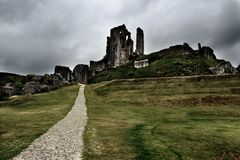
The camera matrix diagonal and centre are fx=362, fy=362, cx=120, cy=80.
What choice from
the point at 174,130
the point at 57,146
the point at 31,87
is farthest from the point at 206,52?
the point at 57,146

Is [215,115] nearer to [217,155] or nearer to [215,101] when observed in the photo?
[215,101]

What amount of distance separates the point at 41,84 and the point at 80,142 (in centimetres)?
12612

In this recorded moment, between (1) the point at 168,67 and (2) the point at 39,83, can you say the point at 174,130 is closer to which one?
(1) the point at 168,67

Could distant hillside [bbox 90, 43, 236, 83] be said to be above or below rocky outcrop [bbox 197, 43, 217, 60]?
below

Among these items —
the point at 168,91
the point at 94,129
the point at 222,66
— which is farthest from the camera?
the point at 222,66

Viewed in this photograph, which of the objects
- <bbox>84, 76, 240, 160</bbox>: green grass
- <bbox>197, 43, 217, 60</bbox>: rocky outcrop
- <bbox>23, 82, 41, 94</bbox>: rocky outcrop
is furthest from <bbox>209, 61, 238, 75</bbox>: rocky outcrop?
<bbox>23, 82, 41, 94</bbox>: rocky outcrop

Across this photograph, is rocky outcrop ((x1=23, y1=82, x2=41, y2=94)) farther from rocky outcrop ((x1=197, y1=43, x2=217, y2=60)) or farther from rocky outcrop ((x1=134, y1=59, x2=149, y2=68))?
rocky outcrop ((x1=197, y1=43, x2=217, y2=60))

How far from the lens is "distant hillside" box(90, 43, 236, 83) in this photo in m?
144

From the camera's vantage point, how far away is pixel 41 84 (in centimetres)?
15125

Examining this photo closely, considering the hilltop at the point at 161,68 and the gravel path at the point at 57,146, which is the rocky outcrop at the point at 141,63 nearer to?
the hilltop at the point at 161,68

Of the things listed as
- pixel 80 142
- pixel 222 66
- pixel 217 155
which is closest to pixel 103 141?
pixel 80 142

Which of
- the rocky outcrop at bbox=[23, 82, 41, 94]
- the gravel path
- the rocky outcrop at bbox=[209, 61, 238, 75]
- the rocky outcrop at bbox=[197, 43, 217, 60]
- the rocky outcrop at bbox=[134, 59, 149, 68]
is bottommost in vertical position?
the gravel path

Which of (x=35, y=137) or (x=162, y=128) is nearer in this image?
(x=35, y=137)

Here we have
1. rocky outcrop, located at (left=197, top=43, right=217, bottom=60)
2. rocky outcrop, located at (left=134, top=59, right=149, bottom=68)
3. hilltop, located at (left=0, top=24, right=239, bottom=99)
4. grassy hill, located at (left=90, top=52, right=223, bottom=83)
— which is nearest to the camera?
hilltop, located at (left=0, top=24, right=239, bottom=99)
